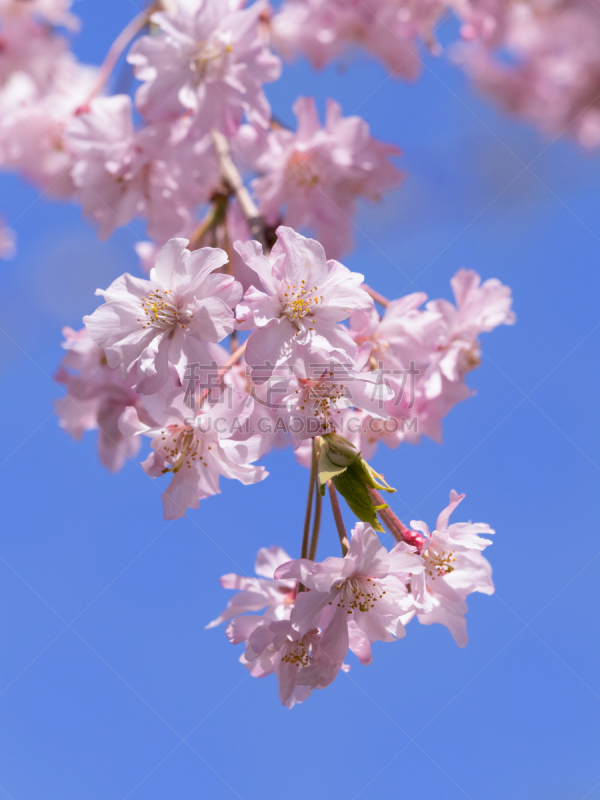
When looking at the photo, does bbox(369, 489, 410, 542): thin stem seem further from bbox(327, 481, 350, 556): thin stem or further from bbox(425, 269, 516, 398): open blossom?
bbox(425, 269, 516, 398): open blossom

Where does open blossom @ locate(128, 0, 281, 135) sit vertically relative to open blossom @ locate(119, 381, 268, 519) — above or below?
above

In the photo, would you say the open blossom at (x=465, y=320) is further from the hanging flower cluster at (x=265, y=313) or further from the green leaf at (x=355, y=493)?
the green leaf at (x=355, y=493)

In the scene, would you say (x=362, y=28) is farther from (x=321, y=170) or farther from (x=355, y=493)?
(x=355, y=493)

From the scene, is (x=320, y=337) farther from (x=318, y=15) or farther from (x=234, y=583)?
(x=318, y=15)

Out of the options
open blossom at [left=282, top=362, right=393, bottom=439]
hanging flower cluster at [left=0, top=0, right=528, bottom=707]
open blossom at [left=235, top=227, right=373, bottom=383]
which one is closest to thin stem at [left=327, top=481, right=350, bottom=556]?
hanging flower cluster at [left=0, top=0, right=528, bottom=707]

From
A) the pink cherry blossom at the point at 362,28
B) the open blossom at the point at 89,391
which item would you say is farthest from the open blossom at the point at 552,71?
the open blossom at the point at 89,391

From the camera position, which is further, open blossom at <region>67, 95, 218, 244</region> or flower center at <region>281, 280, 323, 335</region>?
open blossom at <region>67, 95, 218, 244</region>

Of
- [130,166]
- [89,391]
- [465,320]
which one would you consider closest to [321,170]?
[130,166]
